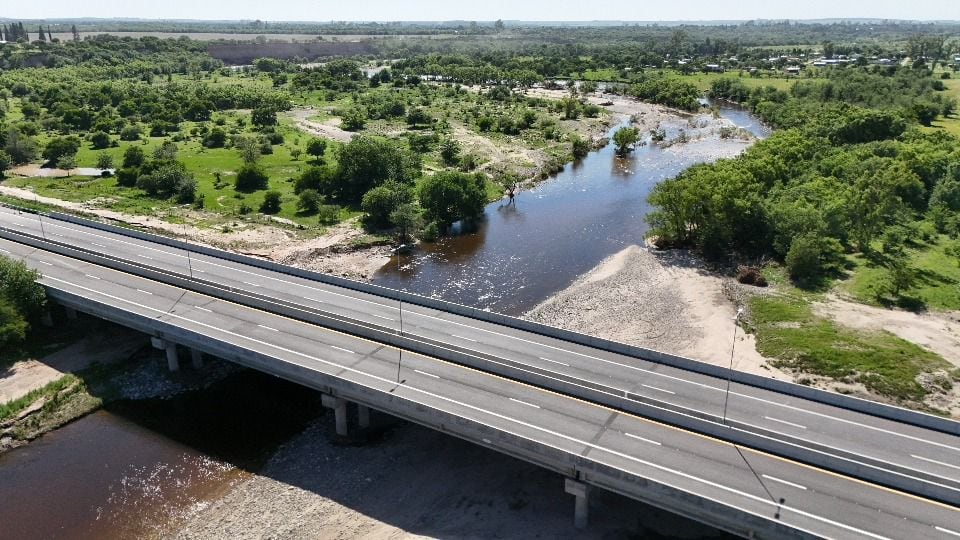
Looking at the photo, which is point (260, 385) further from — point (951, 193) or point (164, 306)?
point (951, 193)

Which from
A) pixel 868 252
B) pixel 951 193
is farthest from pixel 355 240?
pixel 951 193

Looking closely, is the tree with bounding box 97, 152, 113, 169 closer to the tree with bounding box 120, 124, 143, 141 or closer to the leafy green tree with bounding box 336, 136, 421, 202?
the tree with bounding box 120, 124, 143, 141

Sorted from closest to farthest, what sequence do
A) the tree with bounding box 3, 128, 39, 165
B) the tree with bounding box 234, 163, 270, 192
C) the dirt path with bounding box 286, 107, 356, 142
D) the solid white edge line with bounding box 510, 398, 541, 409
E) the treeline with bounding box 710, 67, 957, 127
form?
the solid white edge line with bounding box 510, 398, 541, 409
the tree with bounding box 234, 163, 270, 192
the tree with bounding box 3, 128, 39, 165
the dirt path with bounding box 286, 107, 356, 142
the treeline with bounding box 710, 67, 957, 127

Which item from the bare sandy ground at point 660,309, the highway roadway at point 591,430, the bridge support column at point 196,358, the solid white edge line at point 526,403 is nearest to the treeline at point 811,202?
the bare sandy ground at point 660,309

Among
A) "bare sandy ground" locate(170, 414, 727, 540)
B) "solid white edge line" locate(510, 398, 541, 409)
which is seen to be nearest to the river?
"bare sandy ground" locate(170, 414, 727, 540)

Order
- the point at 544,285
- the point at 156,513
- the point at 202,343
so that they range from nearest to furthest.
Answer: the point at 156,513 < the point at 202,343 < the point at 544,285

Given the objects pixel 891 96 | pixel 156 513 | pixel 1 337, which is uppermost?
pixel 891 96
